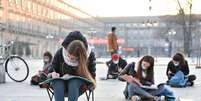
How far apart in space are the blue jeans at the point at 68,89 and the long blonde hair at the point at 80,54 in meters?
0.12

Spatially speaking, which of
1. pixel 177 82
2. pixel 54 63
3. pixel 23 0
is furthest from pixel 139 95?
pixel 23 0

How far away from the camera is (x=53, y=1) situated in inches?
3162

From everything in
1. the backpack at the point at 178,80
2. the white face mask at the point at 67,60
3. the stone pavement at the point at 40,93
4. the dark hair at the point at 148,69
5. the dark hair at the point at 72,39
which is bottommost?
the stone pavement at the point at 40,93

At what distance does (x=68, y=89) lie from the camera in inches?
232

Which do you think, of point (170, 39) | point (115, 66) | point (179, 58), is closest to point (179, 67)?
point (179, 58)

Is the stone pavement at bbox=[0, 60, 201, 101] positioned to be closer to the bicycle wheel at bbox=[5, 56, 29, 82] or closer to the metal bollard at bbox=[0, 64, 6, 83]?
the metal bollard at bbox=[0, 64, 6, 83]

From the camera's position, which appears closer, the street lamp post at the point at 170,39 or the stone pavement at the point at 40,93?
the stone pavement at the point at 40,93

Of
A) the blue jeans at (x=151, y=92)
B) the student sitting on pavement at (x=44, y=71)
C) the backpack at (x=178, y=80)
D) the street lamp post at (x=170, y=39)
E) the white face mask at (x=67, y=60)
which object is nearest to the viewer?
the white face mask at (x=67, y=60)

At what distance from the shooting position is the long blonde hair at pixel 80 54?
5.91 m

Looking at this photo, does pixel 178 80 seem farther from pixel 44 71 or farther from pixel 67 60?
pixel 67 60

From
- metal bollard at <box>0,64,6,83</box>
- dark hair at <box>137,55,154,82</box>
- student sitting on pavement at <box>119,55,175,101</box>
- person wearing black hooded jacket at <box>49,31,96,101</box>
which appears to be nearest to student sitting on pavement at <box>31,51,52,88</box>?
metal bollard at <box>0,64,6,83</box>

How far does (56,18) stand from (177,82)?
66208 mm

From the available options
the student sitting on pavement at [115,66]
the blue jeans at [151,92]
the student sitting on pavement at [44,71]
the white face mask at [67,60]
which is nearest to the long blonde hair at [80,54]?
the white face mask at [67,60]

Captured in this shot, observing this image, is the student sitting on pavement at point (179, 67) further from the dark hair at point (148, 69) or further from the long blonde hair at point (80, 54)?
the long blonde hair at point (80, 54)
